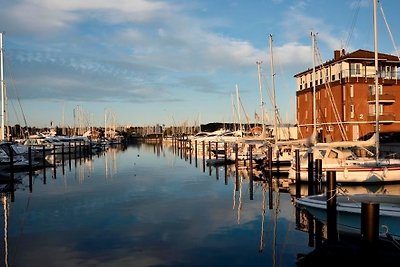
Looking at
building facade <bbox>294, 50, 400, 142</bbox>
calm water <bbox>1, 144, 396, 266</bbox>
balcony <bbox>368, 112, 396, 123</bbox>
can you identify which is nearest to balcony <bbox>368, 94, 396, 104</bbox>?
building facade <bbox>294, 50, 400, 142</bbox>

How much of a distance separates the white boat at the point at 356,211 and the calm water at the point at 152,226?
4.90 ft

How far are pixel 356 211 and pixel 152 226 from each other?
976 cm

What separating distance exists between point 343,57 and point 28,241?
174 feet

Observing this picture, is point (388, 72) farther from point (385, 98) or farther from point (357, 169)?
point (357, 169)

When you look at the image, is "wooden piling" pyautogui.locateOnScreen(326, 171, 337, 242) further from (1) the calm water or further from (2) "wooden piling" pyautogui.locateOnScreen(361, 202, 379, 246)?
(2) "wooden piling" pyautogui.locateOnScreen(361, 202, 379, 246)

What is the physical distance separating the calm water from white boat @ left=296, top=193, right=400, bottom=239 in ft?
4.90

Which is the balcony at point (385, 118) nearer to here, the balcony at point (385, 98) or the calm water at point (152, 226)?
the balcony at point (385, 98)

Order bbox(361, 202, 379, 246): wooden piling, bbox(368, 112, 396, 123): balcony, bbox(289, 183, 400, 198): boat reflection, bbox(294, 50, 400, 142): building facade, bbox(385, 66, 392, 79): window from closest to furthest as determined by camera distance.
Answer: bbox(361, 202, 379, 246): wooden piling → bbox(289, 183, 400, 198): boat reflection → bbox(368, 112, 396, 123): balcony → bbox(294, 50, 400, 142): building facade → bbox(385, 66, 392, 79): window

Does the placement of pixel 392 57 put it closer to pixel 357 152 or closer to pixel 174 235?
pixel 357 152

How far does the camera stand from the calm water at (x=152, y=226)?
16.0 meters

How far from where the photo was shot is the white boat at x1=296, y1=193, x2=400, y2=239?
52.5 feet

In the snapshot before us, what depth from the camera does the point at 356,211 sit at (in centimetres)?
1705

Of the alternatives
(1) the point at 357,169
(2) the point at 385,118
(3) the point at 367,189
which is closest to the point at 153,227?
(3) the point at 367,189

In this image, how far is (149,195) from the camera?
105 ft
